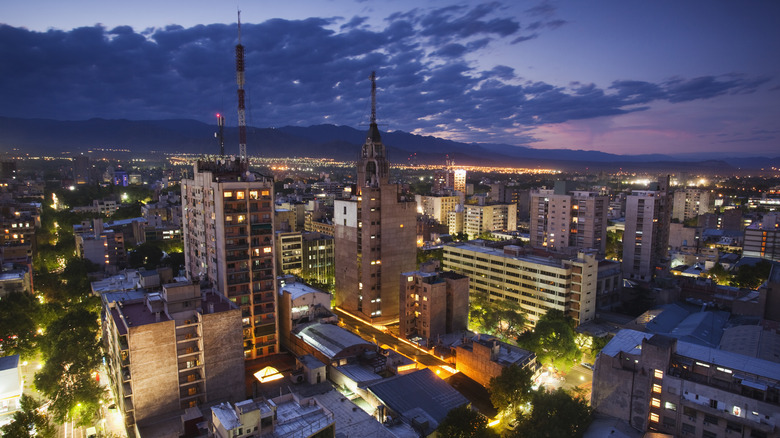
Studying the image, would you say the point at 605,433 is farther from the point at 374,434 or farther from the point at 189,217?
the point at 189,217

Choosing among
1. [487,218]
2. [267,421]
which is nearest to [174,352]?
[267,421]

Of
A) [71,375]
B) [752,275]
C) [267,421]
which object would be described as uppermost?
[267,421]

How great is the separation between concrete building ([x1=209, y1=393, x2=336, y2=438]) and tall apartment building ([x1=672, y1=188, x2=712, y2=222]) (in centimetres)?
11335

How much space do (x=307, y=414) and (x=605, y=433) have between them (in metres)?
16.8

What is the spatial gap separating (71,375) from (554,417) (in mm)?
30907

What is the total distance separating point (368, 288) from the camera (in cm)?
4572

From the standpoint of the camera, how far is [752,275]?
167 feet

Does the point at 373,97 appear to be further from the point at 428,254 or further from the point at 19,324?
the point at 19,324

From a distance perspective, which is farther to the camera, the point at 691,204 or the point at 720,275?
the point at 691,204

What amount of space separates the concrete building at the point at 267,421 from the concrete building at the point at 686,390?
1730cm

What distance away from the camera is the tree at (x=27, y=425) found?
876 inches

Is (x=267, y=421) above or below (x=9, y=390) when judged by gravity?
above

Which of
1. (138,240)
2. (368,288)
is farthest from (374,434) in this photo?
(138,240)

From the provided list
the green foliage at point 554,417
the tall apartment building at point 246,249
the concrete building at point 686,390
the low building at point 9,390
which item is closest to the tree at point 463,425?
the green foliage at point 554,417
